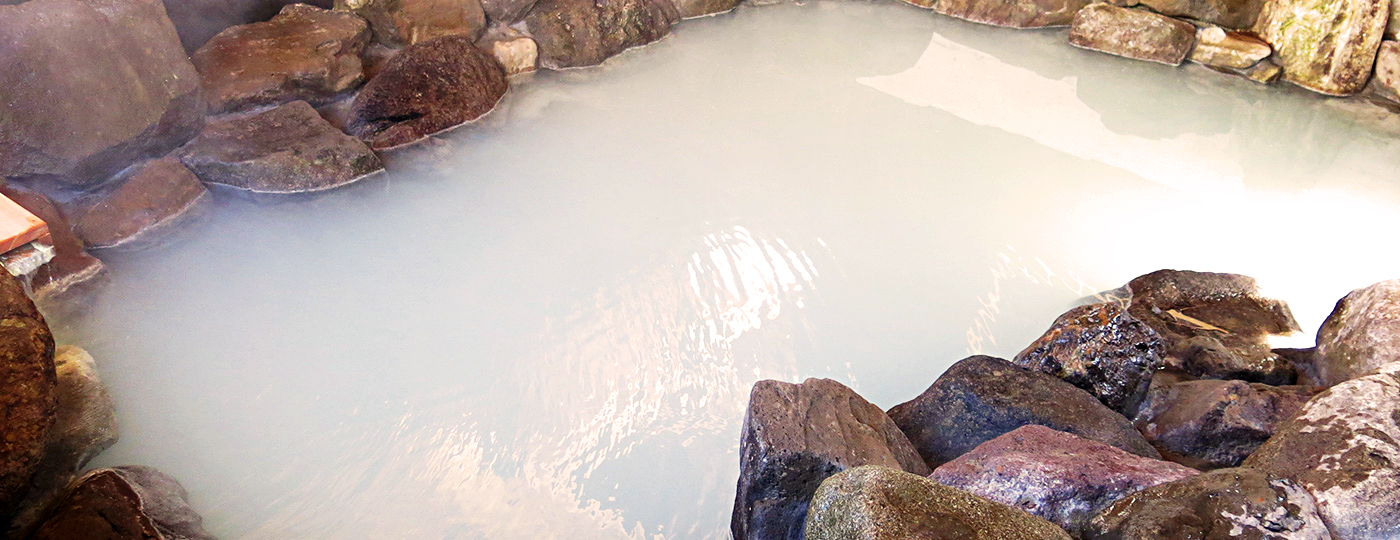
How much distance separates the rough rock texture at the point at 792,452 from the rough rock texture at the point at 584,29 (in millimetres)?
3210

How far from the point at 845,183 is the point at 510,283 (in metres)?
1.77

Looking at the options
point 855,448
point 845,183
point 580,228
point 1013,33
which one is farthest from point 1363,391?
point 1013,33

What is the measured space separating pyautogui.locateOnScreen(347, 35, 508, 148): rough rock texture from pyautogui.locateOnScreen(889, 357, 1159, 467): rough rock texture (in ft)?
9.21

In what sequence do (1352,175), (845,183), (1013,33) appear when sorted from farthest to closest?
(1013,33), (1352,175), (845,183)

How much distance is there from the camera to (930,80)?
5.27 meters

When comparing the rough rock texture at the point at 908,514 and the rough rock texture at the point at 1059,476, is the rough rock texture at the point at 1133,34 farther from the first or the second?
the rough rock texture at the point at 908,514

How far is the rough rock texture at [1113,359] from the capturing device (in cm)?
295

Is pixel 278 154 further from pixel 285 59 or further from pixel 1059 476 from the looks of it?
pixel 1059 476

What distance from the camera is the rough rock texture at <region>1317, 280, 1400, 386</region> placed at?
2.74 metres

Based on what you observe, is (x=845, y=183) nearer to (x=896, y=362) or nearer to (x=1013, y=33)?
(x=896, y=362)

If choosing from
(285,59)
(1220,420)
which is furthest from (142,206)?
(1220,420)

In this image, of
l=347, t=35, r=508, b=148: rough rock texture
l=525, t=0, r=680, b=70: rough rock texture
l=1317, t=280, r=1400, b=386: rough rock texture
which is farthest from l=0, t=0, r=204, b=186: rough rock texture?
l=1317, t=280, r=1400, b=386: rough rock texture

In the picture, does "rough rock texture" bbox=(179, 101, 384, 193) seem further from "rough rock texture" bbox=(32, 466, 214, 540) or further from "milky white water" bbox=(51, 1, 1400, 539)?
"rough rock texture" bbox=(32, 466, 214, 540)

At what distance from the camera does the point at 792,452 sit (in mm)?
2260
